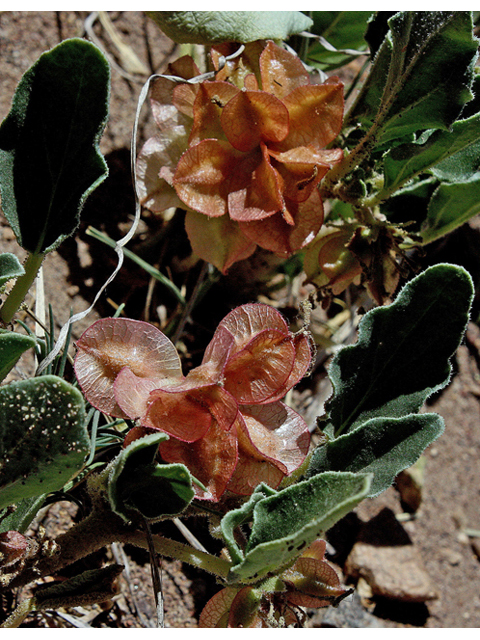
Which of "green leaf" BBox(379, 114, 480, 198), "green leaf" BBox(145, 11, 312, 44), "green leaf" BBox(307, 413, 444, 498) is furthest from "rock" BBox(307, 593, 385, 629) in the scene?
"green leaf" BBox(145, 11, 312, 44)

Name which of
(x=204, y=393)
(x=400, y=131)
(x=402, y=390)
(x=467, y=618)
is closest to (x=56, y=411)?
(x=204, y=393)

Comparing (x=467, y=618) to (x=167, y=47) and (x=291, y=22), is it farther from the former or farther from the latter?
(x=167, y=47)

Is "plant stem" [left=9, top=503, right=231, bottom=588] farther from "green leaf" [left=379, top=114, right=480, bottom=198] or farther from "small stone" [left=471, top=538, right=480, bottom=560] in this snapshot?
"small stone" [left=471, top=538, right=480, bottom=560]

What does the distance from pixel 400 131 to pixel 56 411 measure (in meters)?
0.56

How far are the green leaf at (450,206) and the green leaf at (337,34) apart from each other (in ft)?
0.98

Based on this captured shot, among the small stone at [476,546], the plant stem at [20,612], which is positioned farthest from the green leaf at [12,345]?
the small stone at [476,546]

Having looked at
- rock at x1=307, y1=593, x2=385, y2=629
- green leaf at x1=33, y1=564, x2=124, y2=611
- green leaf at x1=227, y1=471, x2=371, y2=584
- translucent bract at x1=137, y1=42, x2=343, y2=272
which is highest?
translucent bract at x1=137, y1=42, x2=343, y2=272

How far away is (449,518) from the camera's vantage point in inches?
45.4

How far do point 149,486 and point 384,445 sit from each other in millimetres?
242

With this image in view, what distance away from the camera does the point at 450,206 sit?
2.76 ft

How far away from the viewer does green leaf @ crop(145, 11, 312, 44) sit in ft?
2.46

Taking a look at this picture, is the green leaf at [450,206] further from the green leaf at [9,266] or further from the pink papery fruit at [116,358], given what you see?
the green leaf at [9,266]

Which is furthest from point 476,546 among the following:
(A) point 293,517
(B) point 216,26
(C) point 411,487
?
(B) point 216,26

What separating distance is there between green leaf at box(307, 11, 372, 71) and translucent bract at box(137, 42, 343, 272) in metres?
0.30
